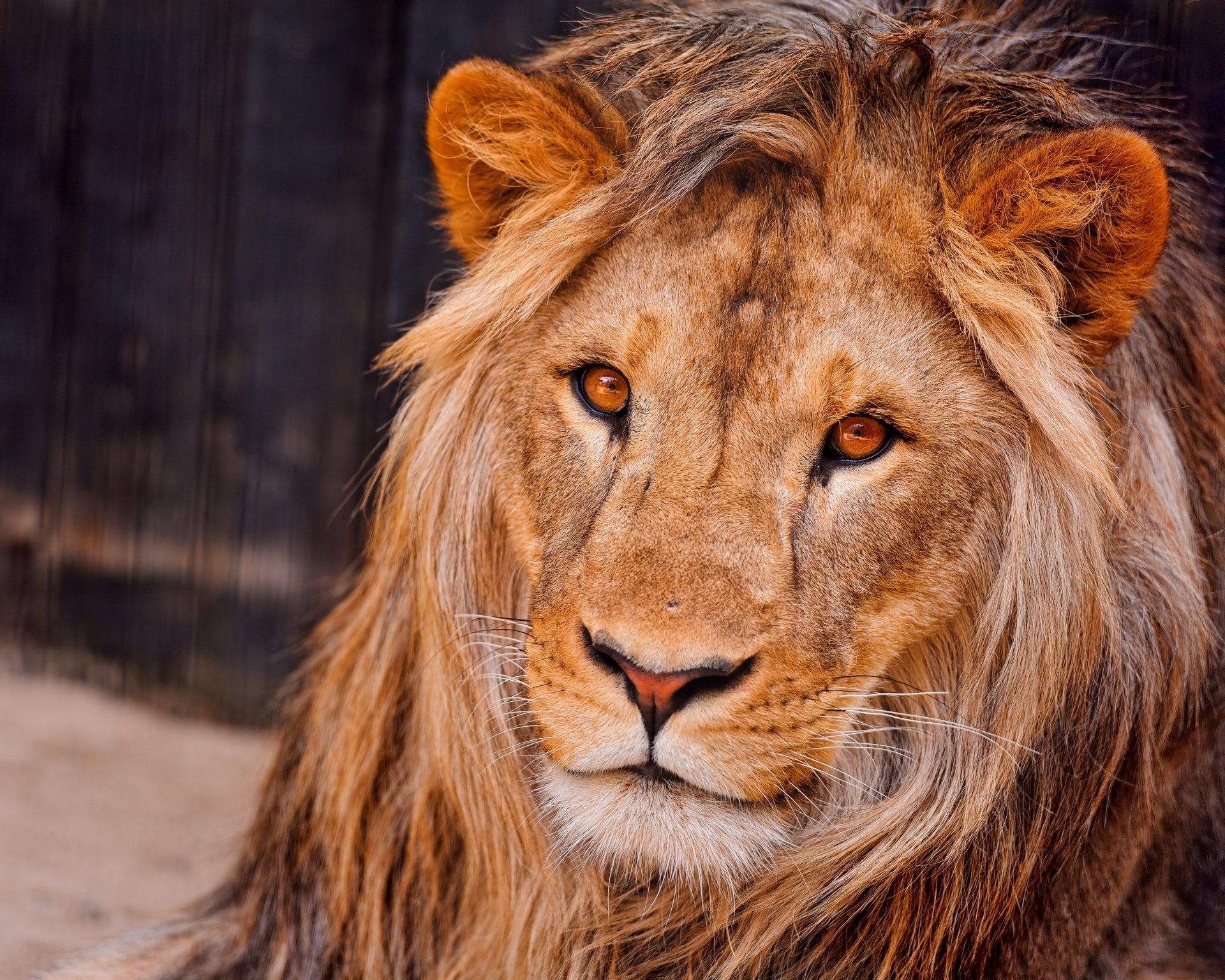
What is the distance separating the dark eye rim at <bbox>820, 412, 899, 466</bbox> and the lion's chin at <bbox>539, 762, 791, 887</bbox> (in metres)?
0.41

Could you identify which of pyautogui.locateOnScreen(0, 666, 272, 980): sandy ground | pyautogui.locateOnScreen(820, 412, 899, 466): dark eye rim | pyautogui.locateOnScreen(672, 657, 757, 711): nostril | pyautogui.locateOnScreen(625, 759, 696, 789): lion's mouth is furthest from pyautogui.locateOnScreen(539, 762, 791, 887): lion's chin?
pyautogui.locateOnScreen(0, 666, 272, 980): sandy ground

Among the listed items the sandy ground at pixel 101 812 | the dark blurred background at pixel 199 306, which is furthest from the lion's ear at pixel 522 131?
the sandy ground at pixel 101 812

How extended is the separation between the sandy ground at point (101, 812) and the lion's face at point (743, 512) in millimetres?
1258

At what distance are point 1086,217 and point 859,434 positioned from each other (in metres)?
0.35

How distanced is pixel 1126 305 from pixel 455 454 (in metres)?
0.88

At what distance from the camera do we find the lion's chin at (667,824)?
4.51 ft

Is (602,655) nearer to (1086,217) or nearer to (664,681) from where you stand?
(664,681)

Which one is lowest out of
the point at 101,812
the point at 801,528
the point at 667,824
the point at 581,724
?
the point at 101,812

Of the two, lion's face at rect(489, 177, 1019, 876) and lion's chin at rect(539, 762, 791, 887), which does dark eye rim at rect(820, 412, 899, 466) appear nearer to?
lion's face at rect(489, 177, 1019, 876)

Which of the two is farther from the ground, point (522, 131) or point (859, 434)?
point (522, 131)

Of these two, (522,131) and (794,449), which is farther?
(522,131)

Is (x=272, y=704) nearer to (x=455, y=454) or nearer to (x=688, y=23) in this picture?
(x=455, y=454)

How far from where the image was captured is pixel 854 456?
1.47 m

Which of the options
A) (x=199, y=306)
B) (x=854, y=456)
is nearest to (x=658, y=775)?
(x=854, y=456)
